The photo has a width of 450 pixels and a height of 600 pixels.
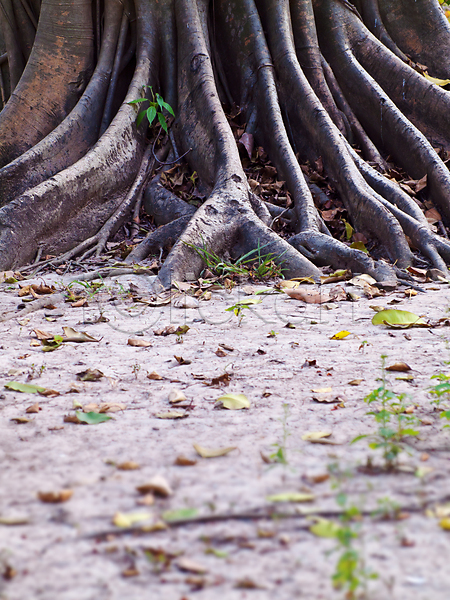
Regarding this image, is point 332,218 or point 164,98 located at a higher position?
point 164,98

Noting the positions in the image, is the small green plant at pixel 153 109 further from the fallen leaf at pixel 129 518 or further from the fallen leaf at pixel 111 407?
the fallen leaf at pixel 129 518

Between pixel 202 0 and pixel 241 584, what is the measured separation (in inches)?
224

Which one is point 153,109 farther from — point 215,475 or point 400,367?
point 215,475

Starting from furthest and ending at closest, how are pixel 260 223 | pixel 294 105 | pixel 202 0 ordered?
1. pixel 202 0
2. pixel 294 105
3. pixel 260 223

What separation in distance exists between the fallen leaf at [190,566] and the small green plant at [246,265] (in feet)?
8.05

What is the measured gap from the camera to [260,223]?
336 cm

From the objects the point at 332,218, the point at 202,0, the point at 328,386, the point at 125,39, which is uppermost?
the point at 202,0

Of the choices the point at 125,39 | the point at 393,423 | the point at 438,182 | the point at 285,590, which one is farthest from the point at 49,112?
the point at 285,590

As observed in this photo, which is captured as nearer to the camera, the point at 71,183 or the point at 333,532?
the point at 333,532

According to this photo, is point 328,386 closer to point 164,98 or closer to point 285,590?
point 285,590

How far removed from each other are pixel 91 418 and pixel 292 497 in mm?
665

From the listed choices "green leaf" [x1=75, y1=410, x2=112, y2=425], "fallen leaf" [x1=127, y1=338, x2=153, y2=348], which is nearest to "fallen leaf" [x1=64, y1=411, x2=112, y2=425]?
"green leaf" [x1=75, y1=410, x2=112, y2=425]

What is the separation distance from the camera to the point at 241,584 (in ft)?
2.23

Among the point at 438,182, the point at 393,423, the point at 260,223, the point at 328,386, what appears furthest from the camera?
the point at 438,182
